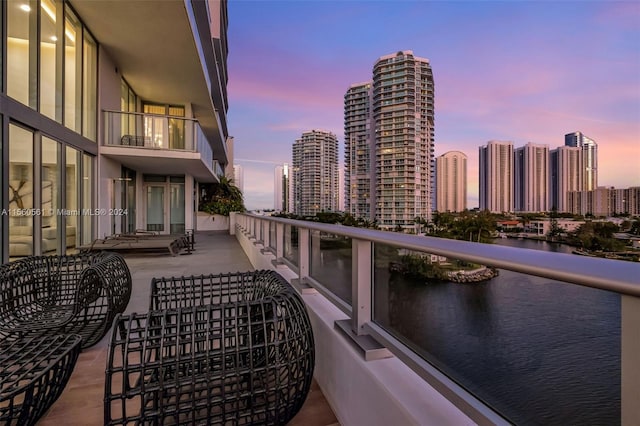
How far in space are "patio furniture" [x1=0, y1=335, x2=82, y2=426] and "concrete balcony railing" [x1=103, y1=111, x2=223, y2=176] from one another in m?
9.35

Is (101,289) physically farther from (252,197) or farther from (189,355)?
(252,197)

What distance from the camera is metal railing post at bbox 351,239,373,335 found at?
192 cm

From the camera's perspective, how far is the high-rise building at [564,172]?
467 inches

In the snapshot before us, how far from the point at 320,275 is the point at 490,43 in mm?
34076

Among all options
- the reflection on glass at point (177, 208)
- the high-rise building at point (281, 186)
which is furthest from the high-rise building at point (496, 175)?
the high-rise building at point (281, 186)

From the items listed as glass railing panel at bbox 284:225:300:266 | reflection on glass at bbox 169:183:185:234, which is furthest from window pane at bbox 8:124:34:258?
reflection on glass at bbox 169:183:185:234

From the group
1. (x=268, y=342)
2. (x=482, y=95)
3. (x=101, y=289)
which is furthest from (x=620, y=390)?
(x=482, y=95)

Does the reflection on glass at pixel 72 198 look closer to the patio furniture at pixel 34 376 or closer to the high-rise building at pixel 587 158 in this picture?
the patio furniture at pixel 34 376

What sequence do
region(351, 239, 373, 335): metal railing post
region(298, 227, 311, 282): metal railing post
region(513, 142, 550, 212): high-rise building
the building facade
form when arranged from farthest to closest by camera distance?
region(513, 142, 550, 212): high-rise building < the building facade < region(298, 227, 311, 282): metal railing post < region(351, 239, 373, 335): metal railing post

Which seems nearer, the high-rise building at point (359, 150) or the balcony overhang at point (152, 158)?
the balcony overhang at point (152, 158)

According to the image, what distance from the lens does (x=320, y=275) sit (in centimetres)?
287

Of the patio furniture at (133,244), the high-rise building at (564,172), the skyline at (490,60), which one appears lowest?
the patio furniture at (133,244)

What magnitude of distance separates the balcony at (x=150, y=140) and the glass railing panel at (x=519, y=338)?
1061cm

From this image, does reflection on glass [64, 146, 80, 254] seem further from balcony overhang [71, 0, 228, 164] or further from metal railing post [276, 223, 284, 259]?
metal railing post [276, 223, 284, 259]
